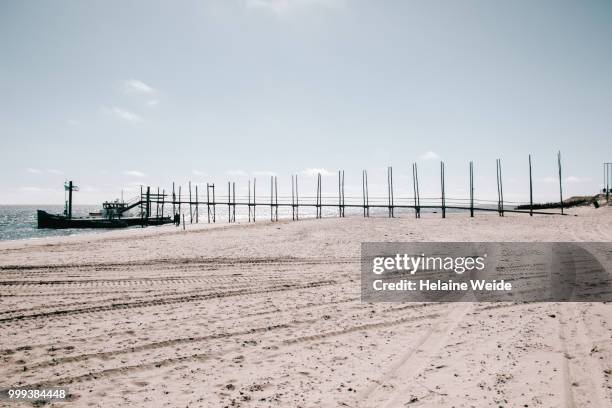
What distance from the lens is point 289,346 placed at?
204 inches

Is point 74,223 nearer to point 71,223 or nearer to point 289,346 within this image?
point 71,223

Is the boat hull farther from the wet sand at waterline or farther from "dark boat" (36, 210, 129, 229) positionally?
the wet sand at waterline

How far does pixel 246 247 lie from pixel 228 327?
10.5 metres

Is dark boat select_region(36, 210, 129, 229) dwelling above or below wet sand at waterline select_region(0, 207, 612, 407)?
above

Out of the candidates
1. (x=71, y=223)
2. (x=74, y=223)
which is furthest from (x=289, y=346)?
(x=71, y=223)

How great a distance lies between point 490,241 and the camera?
650 inches

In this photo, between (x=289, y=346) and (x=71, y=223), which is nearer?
(x=289, y=346)

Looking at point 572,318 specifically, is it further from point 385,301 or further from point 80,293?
point 80,293

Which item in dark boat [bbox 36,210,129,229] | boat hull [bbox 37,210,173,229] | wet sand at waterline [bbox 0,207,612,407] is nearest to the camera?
wet sand at waterline [bbox 0,207,612,407]

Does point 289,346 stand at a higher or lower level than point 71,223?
lower

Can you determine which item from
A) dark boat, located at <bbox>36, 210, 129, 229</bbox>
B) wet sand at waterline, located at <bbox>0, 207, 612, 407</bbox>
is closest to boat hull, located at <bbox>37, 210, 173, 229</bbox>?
dark boat, located at <bbox>36, 210, 129, 229</bbox>

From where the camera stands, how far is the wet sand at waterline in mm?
3930

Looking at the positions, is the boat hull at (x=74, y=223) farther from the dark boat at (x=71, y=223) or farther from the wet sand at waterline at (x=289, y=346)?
the wet sand at waterline at (x=289, y=346)

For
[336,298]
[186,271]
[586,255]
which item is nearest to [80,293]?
[186,271]
